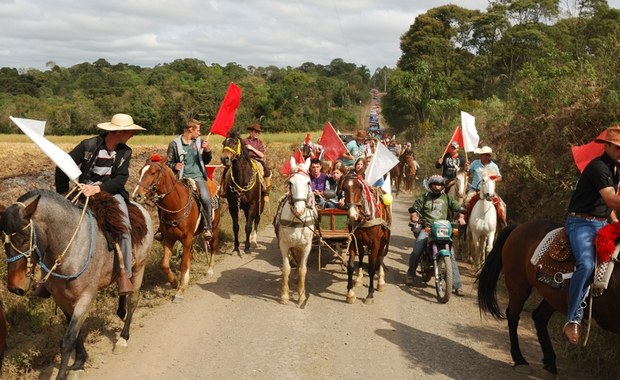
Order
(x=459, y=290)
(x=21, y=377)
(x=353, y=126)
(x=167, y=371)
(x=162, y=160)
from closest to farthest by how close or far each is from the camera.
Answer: (x=21, y=377), (x=167, y=371), (x=162, y=160), (x=459, y=290), (x=353, y=126)

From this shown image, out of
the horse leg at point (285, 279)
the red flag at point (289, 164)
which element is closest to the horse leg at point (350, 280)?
the horse leg at point (285, 279)

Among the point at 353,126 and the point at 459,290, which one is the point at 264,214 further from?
the point at 353,126

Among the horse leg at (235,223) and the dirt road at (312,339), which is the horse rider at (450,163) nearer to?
the dirt road at (312,339)

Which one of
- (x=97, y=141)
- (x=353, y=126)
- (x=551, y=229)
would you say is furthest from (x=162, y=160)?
(x=353, y=126)

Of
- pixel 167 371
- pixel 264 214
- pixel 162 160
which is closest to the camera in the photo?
pixel 167 371

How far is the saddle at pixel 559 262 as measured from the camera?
4.91 meters

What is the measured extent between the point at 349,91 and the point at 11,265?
100716 mm

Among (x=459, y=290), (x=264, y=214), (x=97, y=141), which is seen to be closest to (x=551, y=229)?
(x=459, y=290)

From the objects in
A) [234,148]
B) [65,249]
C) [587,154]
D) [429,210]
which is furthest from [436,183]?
[65,249]

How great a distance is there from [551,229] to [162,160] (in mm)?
5661

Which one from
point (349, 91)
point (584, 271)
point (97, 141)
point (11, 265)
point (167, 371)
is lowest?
point (167, 371)

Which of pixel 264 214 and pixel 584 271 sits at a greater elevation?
pixel 584 271

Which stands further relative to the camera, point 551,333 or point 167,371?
point 551,333

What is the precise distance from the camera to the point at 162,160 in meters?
8.10
